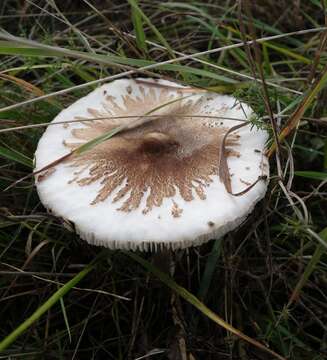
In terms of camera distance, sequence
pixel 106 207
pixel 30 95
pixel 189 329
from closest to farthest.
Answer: pixel 106 207 → pixel 189 329 → pixel 30 95

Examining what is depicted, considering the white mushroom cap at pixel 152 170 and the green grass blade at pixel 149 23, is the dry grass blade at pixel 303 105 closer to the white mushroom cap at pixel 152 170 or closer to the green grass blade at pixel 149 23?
the white mushroom cap at pixel 152 170

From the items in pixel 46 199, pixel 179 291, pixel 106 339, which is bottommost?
pixel 106 339

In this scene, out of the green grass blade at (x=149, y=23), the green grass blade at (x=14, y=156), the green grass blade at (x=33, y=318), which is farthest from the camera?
the green grass blade at (x=149, y=23)

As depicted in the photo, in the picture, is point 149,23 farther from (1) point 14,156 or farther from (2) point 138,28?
(1) point 14,156

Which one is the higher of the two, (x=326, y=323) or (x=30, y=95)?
(x=30, y=95)

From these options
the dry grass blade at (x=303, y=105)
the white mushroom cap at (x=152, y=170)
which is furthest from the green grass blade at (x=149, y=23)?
the dry grass blade at (x=303, y=105)

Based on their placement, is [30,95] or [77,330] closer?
[77,330]

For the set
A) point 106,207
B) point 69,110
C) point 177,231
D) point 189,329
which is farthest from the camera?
point 69,110

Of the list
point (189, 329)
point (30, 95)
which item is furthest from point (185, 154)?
point (30, 95)

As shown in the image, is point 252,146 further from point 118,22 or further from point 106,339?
point 118,22
